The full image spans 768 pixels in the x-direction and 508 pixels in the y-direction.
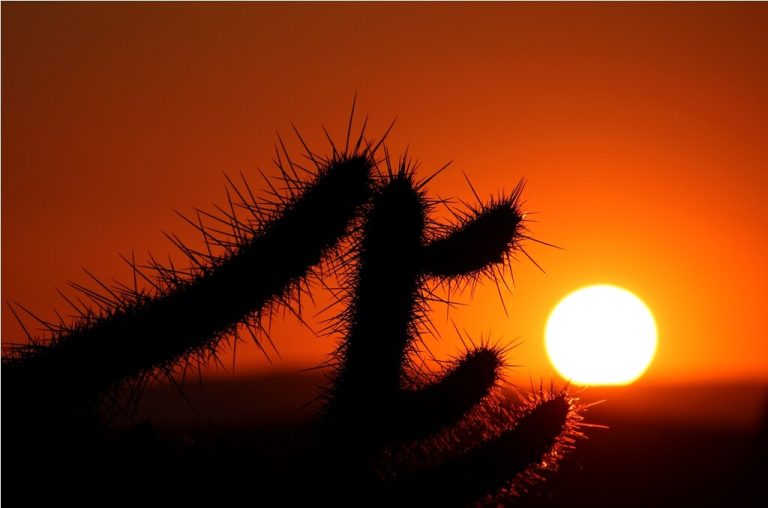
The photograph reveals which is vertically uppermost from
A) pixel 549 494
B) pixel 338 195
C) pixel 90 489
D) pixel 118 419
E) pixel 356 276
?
pixel 338 195

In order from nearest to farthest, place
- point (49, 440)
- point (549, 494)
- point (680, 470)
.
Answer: point (49, 440) → point (549, 494) → point (680, 470)

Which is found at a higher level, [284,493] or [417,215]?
[417,215]

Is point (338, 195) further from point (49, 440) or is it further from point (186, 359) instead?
point (49, 440)

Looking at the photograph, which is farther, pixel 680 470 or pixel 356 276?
pixel 680 470

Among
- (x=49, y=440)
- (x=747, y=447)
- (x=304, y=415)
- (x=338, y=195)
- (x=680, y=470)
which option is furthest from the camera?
(x=747, y=447)

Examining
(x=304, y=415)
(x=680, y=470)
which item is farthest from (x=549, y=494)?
(x=680, y=470)

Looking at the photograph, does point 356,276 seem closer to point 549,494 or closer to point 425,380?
point 425,380

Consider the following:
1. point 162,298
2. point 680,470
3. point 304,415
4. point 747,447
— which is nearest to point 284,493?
point 304,415
